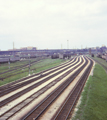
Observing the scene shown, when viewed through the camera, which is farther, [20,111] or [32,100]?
[32,100]

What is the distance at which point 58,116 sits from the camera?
613 inches

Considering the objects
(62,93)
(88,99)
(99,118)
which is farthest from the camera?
(62,93)

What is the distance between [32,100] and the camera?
2100 centimetres

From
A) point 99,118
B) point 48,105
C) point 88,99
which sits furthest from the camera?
point 88,99

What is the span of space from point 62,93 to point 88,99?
204 inches

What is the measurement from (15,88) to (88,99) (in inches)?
589

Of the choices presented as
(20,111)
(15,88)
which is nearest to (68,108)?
(20,111)

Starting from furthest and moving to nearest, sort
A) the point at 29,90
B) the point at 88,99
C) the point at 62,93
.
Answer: the point at 29,90, the point at 62,93, the point at 88,99

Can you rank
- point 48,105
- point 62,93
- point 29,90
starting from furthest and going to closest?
point 29,90, point 62,93, point 48,105

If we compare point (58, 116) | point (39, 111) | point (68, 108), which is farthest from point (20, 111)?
point (68, 108)

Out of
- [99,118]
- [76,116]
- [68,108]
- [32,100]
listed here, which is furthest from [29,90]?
[99,118]

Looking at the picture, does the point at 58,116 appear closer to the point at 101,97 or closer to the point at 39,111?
the point at 39,111

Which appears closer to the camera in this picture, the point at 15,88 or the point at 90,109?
the point at 90,109

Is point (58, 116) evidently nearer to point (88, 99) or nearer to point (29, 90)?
point (88, 99)
